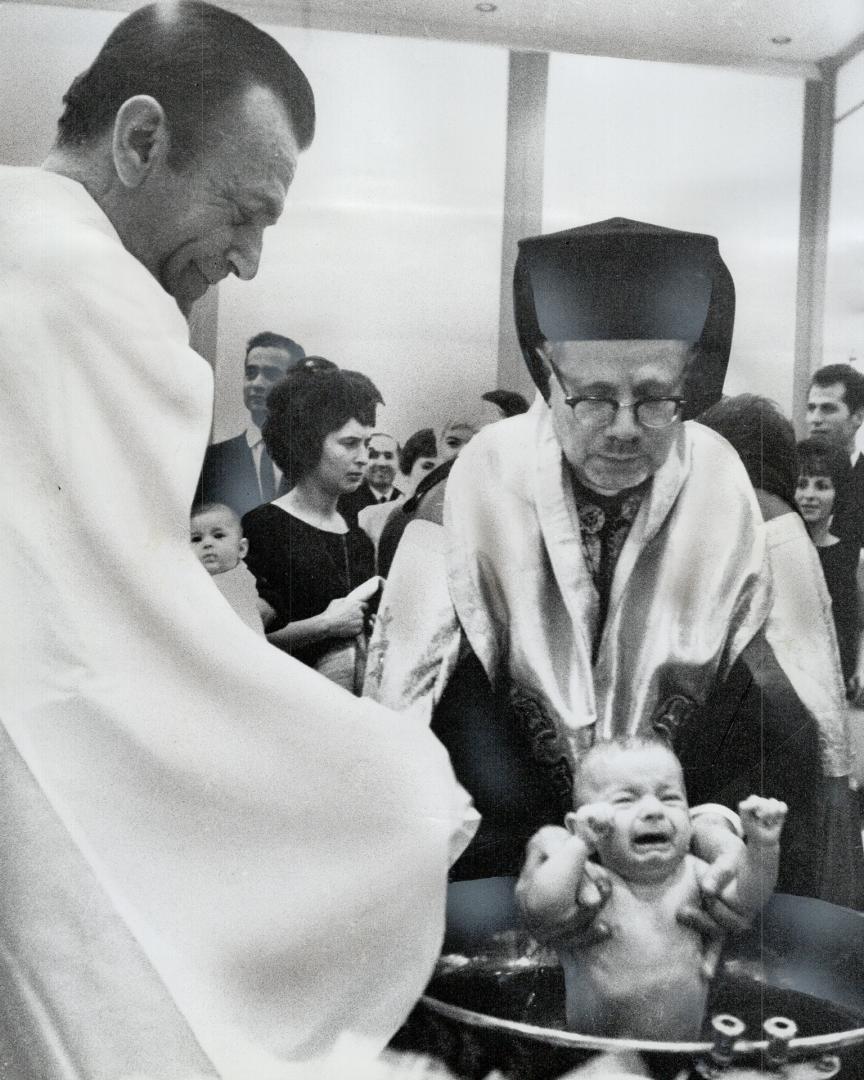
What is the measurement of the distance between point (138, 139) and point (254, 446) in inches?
21.1

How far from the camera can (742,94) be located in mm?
2000

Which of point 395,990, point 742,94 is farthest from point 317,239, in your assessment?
point 395,990

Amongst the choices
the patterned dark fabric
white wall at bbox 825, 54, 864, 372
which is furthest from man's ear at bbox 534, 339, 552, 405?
white wall at bbox 825, 54, 864, 372

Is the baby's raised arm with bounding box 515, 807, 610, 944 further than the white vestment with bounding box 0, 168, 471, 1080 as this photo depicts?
Yes

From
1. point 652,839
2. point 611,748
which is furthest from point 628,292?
point 652,839

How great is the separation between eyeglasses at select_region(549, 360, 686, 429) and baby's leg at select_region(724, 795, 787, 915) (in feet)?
2.14

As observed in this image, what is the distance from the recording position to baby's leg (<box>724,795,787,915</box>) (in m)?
1.90

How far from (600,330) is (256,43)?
74 cm

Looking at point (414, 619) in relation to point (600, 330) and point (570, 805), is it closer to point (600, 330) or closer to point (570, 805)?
point (570, 805)

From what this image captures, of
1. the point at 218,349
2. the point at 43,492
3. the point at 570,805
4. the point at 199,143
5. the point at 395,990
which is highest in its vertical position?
the point at 199,143

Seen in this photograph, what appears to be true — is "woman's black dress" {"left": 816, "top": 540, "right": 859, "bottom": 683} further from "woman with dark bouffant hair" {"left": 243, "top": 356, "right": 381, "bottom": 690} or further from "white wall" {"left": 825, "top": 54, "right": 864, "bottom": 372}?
"woman with dark bouffant hair" {"left": 243, "top": 356, "right": 381, "bottom": 690}

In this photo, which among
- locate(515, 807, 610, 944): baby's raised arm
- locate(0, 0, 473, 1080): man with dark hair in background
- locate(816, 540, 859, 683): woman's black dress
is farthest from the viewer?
locate(816, 540, 859, 683): woman's black dress

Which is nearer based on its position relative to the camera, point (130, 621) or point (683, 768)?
point (130, 621)

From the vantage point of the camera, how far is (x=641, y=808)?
6.20ft
